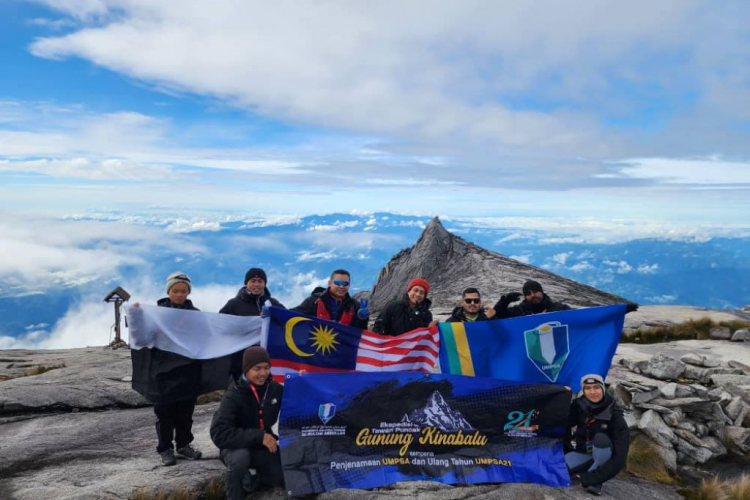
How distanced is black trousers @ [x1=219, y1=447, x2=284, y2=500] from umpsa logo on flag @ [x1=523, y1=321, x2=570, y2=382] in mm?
5074

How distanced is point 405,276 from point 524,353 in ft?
64.6

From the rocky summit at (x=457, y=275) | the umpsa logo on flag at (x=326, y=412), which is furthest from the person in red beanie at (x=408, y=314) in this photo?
the rocky summit at (x=457, y=275)

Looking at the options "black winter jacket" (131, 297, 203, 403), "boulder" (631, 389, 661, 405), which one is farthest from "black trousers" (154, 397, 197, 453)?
"boulder" (631, 389, 661, 405)

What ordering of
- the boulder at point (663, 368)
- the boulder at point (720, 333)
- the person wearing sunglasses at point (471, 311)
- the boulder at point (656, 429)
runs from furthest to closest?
1. the boulder at point (720, 333)
2. the boulder at point (663, 368)
3. the boulder at point (656, 429)
4. the person wearing sunglasses at point (471, 311)

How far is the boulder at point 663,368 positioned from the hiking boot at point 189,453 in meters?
11.4

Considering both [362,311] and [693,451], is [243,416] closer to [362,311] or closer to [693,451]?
[362,311]

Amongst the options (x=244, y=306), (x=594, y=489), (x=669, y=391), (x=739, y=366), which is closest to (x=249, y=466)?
(x=244, y=306)

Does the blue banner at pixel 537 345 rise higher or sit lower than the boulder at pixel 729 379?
higher

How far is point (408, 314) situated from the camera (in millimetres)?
9586

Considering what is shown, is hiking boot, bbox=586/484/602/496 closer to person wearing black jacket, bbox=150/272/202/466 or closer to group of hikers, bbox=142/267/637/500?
group of hikers, bbox=142/267/637/500

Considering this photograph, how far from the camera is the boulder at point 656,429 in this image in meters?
10.1

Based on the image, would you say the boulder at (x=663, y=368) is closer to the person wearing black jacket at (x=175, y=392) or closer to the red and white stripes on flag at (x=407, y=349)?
the red and white stripes on flag at (x=407, y=349)

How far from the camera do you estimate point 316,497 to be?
7125mm

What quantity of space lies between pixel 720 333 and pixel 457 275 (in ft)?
40.4
